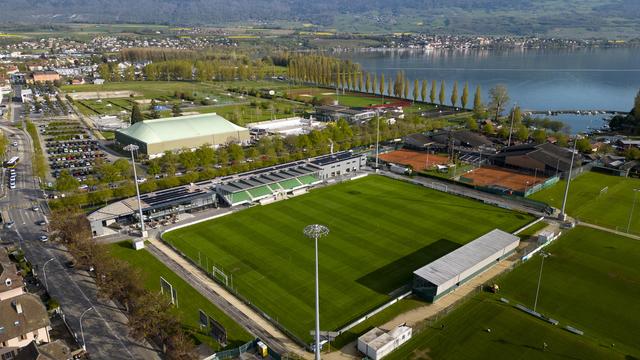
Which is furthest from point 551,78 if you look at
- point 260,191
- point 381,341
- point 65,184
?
point 65,184

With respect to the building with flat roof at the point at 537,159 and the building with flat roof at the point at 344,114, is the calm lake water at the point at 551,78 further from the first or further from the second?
the building with flat roof at the point at 344,114

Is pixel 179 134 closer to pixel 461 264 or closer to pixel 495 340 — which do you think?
pixel 461 264

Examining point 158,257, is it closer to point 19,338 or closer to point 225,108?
point 19,338

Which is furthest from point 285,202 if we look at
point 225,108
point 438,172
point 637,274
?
point 225,108

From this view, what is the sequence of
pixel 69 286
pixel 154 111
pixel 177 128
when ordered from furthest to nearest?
pixel 154 111
pixel 177 128
pixel 69 286

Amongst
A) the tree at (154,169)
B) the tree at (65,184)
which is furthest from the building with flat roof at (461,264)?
the tree at (65,184)
